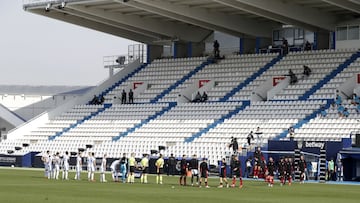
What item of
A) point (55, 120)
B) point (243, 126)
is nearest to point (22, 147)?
point (55, 120)

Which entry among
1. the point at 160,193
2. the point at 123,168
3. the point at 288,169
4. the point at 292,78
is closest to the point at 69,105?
the point at 292,78

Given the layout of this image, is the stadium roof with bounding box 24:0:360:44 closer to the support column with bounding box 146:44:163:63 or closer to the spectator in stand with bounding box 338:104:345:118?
the support column with bounding box 146:44:163:63

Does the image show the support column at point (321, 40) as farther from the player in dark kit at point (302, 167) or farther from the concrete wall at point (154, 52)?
the player in dark kit at point (302, 167)

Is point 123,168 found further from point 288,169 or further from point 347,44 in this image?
point 347,44

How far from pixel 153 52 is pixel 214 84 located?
10174 mm

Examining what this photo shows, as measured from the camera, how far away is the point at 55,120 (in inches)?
3000

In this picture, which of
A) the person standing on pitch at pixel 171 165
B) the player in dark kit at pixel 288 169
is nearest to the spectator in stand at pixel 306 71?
the person standing on pitch at pixel 171 165

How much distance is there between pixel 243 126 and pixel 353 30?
10095mm

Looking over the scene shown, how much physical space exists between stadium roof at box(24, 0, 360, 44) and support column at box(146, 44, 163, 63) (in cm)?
149

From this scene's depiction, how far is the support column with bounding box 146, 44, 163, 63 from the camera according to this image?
8019 centimetres

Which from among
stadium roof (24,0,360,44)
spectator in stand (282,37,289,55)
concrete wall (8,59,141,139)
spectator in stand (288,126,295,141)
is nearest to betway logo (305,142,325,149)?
spectator in stand (288,126,295,141)

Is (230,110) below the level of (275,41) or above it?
below

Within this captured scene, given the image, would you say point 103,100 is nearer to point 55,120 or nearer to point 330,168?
point 55,120

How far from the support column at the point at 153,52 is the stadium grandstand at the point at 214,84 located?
78 mm
